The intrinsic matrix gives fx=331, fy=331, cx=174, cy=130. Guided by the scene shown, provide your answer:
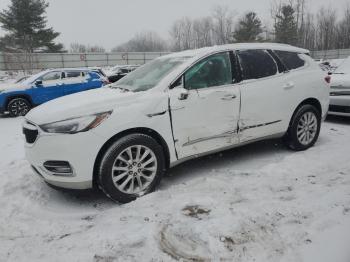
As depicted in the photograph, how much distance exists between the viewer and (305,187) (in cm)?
375

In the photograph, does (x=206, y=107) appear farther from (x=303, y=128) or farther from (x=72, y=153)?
(x=303, y=128)

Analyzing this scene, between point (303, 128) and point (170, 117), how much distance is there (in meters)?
2.47

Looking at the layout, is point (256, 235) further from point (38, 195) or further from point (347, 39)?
point (347, 39)

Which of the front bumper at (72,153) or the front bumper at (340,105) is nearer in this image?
the front bumper at (72,153)

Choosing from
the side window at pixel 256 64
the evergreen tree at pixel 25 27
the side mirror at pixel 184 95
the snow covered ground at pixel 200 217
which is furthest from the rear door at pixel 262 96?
the evergreen tree at pixel 25 27

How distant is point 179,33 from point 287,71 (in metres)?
82.6

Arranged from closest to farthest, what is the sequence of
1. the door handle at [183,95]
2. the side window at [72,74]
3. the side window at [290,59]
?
1. the door handle at [183,95]
2. the side window at [290,59]
3. the side window at [72,74]

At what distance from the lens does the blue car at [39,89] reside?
35.1 ft

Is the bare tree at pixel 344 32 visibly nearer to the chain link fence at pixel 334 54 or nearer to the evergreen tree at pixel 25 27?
the chain link fence at pixel 334 54

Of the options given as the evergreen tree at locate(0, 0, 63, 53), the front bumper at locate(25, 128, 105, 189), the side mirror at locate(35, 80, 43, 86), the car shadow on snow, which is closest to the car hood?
the front bumper at locate(25, 128, 105, 189)

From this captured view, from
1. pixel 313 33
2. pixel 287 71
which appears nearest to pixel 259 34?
pixel 313 33

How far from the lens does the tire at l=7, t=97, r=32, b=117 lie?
10688mm

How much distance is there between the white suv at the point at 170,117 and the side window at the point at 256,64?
0.02m

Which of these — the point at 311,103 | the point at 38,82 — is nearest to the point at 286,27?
the point at 38,82
